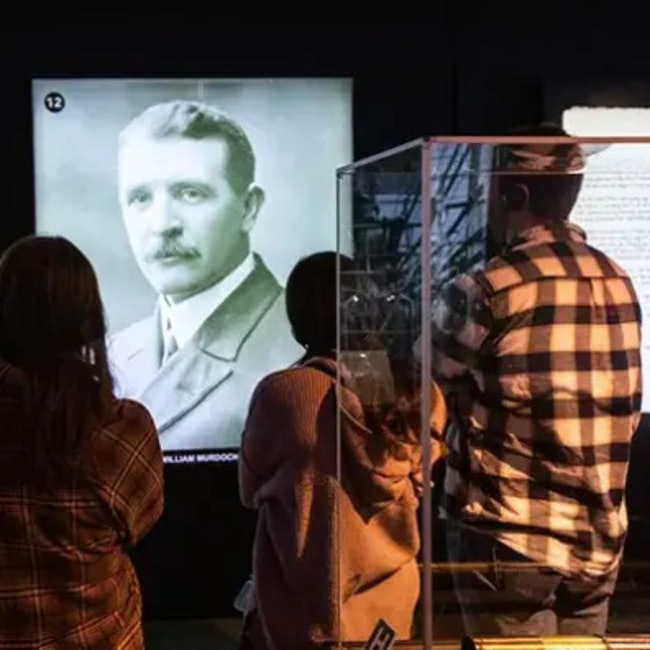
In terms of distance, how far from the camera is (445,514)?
76.1 inches

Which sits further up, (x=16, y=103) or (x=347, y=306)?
(x=16, y=103)

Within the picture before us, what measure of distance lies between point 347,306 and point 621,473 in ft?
1.73

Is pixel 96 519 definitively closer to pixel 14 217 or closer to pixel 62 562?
pixel 62 562

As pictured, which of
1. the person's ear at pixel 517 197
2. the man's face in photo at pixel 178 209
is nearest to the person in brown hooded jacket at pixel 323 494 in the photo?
the person's ear at pixel 517 197

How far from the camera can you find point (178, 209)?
4891mm

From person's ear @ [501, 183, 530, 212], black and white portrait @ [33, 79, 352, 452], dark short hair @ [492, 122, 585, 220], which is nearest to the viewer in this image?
dark short hair @ [492, 122, 585, 220]

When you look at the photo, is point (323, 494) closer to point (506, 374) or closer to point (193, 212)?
point (506, 374)

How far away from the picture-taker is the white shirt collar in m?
4.93

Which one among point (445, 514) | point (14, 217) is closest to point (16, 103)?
point (14, 217)

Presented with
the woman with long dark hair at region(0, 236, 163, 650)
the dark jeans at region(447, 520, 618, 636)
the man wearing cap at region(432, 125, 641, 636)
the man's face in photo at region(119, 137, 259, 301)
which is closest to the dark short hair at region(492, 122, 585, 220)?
the man wearing cap at region(432, 125, 641, 636)

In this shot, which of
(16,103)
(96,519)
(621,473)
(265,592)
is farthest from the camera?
(16,103)

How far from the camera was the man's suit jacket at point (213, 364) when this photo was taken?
493 cm

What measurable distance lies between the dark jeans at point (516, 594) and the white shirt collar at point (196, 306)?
3072 millimetres

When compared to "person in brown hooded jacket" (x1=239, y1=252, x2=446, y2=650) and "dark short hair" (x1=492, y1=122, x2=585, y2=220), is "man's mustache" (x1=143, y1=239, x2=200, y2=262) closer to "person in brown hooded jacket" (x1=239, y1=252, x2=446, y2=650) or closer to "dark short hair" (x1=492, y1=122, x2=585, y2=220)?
"person in brown hooded jacket" (x1=239, y1=252, x2=446, y2=650)
